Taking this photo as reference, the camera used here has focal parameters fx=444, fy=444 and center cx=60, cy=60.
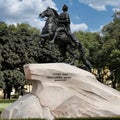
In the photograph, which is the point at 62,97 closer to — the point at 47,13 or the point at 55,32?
the point at 55,32

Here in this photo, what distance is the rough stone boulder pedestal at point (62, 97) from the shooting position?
69.2 feet

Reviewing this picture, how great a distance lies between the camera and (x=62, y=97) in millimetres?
21656

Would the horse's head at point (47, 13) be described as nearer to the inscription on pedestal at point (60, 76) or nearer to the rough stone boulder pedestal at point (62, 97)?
the rough stone boulder pedestal at point (62, 97)

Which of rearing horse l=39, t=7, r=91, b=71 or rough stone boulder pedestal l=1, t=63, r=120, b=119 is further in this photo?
rearing horse l=39, t=7, r=91, b=71

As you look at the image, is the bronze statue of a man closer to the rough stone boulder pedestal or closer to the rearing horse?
the rearing horse

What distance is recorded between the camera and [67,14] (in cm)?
2553

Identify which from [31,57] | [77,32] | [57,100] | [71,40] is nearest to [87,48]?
[77,32]

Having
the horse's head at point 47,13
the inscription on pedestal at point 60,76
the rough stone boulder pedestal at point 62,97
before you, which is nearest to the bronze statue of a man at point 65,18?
the horse's head at point 47,13

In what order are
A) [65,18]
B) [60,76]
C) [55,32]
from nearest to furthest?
[60,76] → [55,32] → [65,18]

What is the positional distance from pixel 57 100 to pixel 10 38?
38907 mm

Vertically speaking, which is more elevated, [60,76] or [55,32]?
[55,32]

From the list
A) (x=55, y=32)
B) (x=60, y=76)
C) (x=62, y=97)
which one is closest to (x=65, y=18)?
(x=55, y=32)

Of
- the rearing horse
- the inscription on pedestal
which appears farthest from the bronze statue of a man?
the inscription on pedestal

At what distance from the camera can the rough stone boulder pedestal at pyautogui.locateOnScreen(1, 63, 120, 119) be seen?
2108cm
